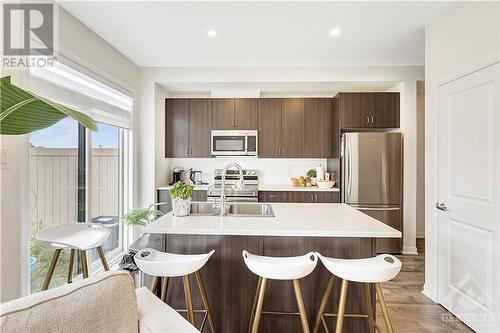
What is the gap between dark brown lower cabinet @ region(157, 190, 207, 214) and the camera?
3.89 meters

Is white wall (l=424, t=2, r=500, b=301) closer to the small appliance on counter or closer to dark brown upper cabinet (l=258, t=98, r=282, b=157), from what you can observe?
dark brown upper cabinet (l=258, t=98, r=282, b=157)

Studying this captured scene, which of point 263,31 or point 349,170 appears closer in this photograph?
point 263,31

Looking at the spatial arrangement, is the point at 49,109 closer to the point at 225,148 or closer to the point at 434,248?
the point at 434,248

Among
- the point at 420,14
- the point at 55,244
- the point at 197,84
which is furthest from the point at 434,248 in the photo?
the point at 197,84

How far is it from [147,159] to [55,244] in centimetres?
218

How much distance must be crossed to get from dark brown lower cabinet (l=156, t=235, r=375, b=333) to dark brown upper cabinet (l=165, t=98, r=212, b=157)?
2.43 m

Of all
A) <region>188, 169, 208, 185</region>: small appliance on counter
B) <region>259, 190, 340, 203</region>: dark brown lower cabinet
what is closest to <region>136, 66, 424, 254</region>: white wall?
<region>188, 169, 208, 185</region>: small appliance on counter

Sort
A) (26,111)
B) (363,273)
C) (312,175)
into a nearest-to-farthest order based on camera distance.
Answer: (26,111)
(363,273)
(312,175)

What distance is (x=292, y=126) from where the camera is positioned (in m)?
4.05

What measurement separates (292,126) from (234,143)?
960mm

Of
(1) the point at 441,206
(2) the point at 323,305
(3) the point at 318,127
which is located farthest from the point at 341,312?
(3) the point at 318,127

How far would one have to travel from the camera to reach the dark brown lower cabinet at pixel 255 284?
1811 mm

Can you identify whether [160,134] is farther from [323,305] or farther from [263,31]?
[323,305]

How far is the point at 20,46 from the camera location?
6.20 feet
